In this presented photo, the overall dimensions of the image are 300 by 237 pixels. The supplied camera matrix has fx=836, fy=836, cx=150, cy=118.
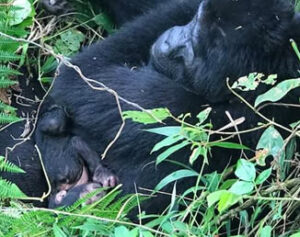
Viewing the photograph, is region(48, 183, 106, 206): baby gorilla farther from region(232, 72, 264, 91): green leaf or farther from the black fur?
region(232, 72, 264, 91): green leaf

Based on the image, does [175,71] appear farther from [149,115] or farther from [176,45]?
[149,115]

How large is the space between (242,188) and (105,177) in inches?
29.7

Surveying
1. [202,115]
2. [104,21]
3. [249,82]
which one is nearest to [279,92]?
[249,82]

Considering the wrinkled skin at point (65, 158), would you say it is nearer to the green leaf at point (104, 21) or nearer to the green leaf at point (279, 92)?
the green leaf at point (104, 21)

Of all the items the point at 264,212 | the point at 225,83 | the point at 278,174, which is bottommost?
the point at 264,212

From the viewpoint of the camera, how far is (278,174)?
2715 millimetres

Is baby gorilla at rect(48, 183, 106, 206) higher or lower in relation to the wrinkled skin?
lower

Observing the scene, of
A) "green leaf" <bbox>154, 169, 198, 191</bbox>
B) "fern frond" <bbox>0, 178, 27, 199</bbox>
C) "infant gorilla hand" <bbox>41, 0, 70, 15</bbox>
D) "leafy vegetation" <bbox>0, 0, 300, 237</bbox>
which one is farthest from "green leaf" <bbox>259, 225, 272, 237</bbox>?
"infant gorilla hand" <bbox>41, 0, 70, 15</bbox>

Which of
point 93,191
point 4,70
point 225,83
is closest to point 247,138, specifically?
point 225,83

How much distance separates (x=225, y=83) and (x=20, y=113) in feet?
3.14

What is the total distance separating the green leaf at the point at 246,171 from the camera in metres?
2.53

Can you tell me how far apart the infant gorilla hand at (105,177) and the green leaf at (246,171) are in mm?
692

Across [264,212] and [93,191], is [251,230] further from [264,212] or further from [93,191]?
[93,191]

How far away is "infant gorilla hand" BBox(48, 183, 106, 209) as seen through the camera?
3076mm
